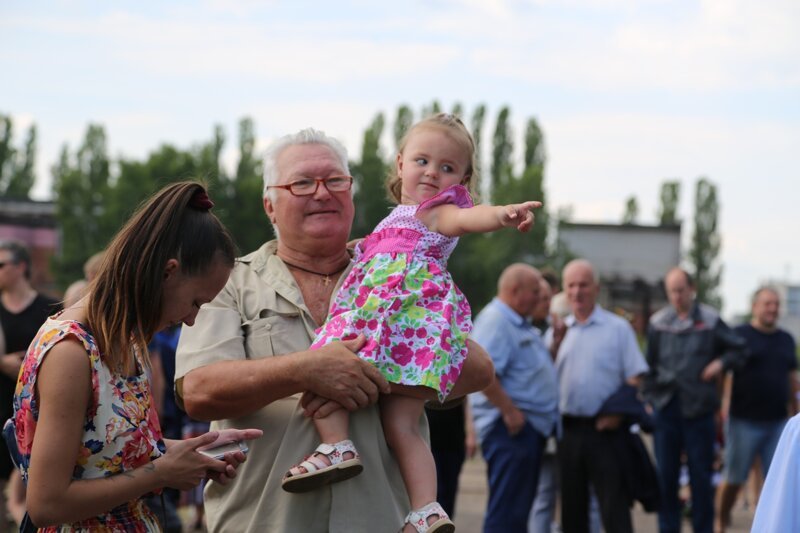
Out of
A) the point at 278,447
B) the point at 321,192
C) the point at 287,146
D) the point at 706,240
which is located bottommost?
the point at 706,240

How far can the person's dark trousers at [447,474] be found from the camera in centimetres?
753

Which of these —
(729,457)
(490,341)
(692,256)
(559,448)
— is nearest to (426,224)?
(490,341)

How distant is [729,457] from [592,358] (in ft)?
8.73

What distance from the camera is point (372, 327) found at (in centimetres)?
329

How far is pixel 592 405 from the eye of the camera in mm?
7602

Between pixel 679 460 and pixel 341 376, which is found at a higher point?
pixel 341 376

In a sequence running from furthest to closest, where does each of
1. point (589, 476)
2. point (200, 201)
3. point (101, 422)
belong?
point (589, 476)
point (200, 201)
point (101, 422)

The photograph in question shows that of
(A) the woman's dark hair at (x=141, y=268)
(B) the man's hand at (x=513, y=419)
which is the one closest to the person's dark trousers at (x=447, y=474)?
(B) the man's hand at (x=513, y=419)

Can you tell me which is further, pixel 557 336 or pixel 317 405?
pixel 557 336

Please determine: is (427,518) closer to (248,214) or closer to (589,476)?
(589,476)

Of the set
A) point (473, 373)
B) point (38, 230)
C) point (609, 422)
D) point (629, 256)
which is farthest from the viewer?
point (38, 230)

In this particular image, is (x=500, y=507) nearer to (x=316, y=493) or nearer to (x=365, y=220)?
(x=316, y=493)

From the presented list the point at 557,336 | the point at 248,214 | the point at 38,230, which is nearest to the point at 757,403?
the point at 557,336

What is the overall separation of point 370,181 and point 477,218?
50699 millimetres
